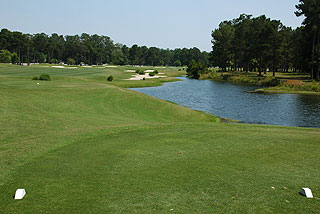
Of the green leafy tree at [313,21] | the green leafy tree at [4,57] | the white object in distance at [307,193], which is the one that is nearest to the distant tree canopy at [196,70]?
the green leafy tree at [313,21]

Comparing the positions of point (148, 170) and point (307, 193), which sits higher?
point (307, 193)

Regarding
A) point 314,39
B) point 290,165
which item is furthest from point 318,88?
point 290,165

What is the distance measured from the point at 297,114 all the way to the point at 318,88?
34.8 meters

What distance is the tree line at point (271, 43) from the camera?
268 ft

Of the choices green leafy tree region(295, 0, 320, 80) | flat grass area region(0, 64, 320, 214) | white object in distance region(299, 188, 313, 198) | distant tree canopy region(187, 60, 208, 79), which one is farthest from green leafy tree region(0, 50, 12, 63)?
white object in distance region(299, 188, 313, 198)

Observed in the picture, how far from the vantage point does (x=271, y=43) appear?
321 feet

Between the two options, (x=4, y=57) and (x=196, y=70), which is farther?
(x=4, y=57)

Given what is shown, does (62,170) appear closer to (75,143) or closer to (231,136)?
(75,143)

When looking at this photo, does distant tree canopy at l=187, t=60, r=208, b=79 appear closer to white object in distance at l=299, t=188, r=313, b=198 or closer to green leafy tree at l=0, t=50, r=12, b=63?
green leafy tree at l=0, t=50, r=12, b=63

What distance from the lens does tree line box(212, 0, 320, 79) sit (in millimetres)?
81688

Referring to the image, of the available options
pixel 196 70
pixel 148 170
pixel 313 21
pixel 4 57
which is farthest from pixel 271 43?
pixel 4 57

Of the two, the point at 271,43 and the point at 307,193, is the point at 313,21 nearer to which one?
the point at 271,43

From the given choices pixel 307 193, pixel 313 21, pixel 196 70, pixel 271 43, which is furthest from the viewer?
pixel 196 70

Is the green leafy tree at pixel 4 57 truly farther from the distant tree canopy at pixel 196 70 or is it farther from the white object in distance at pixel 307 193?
the white object in distance at pixel 307 193
